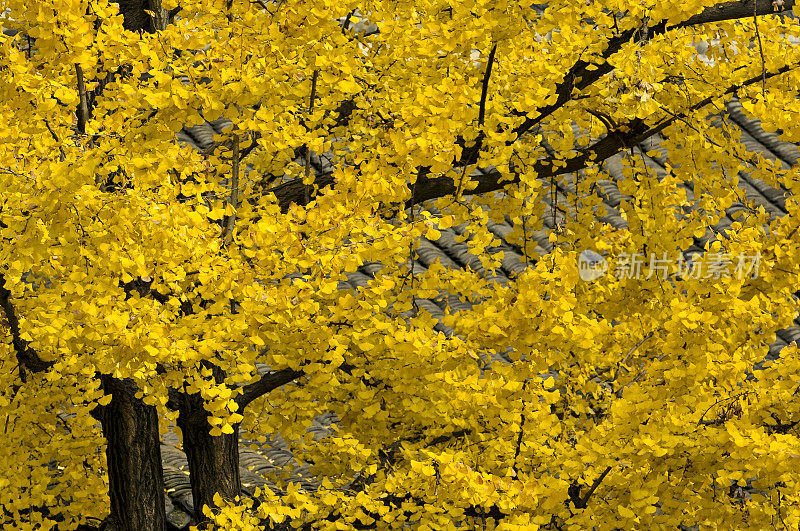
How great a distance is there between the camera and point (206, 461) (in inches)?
166

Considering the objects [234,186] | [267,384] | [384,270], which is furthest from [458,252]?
[234,186]

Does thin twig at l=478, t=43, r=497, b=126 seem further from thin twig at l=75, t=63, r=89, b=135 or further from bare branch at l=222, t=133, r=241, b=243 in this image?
thin twig at l=75, t=63, r=89, b=135

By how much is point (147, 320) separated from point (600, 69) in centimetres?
214

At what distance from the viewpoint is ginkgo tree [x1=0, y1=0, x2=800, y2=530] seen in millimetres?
2992

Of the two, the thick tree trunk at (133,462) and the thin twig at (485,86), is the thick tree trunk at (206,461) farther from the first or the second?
the thin twig at (485,86)

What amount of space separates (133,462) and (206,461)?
33 centimetres

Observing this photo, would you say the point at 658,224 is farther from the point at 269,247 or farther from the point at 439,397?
the point at 269,247

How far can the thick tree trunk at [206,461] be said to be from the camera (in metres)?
4.18

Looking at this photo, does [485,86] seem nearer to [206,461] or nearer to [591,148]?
[591,148]

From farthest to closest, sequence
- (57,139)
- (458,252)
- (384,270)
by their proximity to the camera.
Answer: (458,252)
(384,270)
(57,139)

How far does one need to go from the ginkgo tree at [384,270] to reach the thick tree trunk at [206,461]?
16 mm

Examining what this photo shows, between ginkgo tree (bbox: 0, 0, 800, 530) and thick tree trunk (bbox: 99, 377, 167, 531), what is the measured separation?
1 cm

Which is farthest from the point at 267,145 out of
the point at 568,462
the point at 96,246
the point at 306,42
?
the point at 568,462

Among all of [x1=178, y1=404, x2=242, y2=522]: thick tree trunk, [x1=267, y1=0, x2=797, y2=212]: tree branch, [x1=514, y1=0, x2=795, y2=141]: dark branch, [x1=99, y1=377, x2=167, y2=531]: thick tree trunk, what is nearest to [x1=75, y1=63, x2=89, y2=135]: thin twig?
[x1=267, y1=0, x2=797, y2=212]: tree branch
